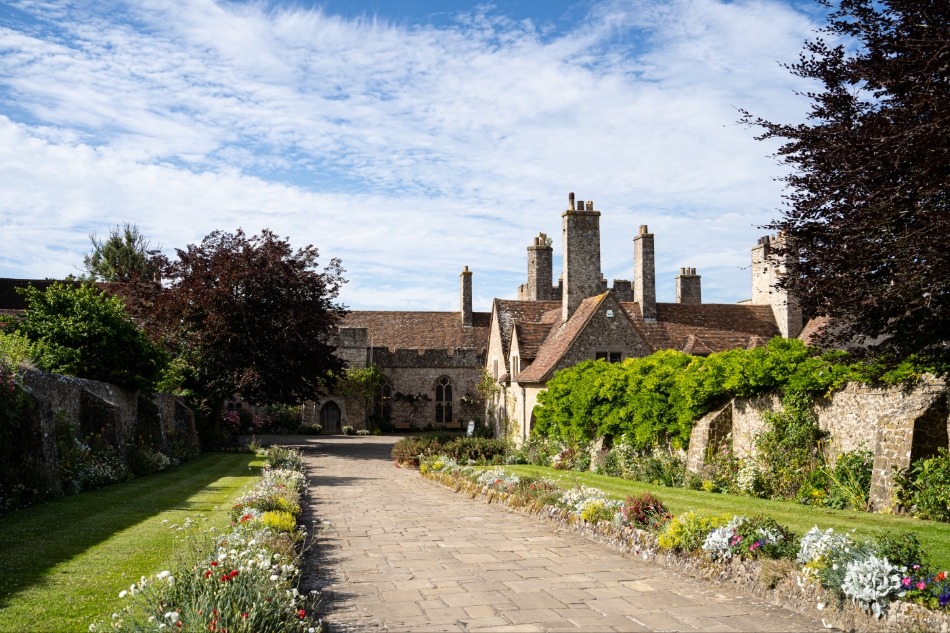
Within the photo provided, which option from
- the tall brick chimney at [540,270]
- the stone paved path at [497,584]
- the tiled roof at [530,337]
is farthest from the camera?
the tall brick chimney at [540,270]

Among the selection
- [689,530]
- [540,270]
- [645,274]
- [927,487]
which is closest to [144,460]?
[689,530]

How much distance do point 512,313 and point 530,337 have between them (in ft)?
8.28

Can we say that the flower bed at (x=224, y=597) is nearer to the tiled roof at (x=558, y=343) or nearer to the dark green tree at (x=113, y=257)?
the tiled roof at (x=558, y=343)

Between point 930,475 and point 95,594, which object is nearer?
point 95,594

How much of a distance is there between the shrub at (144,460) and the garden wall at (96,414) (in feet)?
1.28

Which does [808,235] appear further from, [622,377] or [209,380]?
[209,380]

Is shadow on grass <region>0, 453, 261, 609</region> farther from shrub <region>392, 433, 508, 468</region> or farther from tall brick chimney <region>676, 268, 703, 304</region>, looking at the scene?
tall brick chimney <region>676, 268, 703, 304</region>

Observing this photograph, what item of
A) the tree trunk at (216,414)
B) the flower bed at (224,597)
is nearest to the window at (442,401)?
the tree trunk at (216,414)

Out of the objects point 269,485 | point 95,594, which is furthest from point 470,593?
point 269,485

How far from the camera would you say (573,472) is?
733 inches

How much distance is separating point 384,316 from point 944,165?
38.2 m

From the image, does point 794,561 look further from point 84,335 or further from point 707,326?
point 707,326

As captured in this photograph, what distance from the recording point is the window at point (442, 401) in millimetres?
41188

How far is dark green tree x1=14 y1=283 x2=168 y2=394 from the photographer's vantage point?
16.9m
